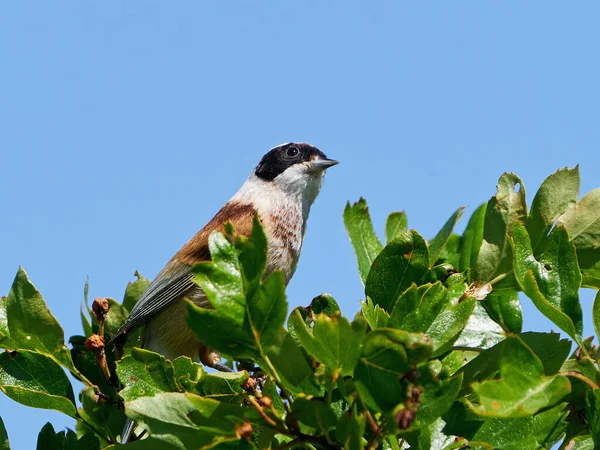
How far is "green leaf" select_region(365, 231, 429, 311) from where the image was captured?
265 centimetres

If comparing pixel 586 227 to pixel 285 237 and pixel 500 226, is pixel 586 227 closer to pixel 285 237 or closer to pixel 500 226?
pixel 500 226

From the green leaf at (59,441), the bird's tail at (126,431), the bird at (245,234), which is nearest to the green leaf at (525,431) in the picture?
the bird's tail at (126,431)

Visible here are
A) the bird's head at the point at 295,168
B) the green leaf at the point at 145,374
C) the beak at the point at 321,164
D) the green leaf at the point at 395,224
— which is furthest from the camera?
the beak at the point at 321,164

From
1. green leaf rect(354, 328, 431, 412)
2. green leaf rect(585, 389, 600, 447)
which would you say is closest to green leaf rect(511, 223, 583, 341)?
green leaf rect(585, 389, 600, 447)

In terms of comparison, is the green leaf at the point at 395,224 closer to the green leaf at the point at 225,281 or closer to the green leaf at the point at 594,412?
the green leaf at the point at 594,412

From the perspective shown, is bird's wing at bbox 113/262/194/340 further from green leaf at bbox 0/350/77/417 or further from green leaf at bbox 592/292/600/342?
green leaf at bbox 592/292/600/342

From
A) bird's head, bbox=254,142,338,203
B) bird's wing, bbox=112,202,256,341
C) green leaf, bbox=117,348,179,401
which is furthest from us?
bird's head, bbox=254,142,338,203

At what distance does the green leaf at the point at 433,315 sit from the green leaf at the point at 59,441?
1.32 meters

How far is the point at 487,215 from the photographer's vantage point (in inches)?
115

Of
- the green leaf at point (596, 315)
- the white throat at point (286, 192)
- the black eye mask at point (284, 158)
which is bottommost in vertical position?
the green leaf at point (596, 315)

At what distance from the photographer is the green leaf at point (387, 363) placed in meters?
1.91

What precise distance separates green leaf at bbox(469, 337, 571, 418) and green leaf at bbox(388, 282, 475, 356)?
15 centimetres

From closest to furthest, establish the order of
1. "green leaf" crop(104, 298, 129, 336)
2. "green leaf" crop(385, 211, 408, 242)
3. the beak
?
"green leaf" crop(385, 211, 408, 242), "green leaf" crop(104, 298, 129, 336), the beak

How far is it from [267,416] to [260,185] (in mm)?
4597
